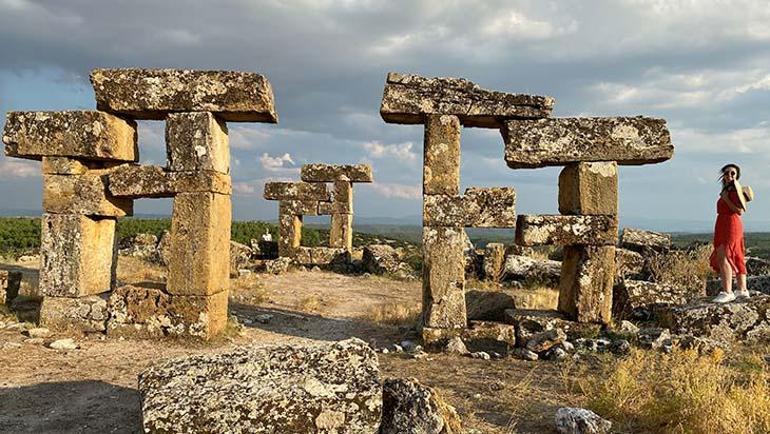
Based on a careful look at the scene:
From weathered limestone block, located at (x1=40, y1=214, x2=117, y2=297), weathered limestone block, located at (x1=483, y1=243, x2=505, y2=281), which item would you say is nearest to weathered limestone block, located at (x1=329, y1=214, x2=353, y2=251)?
weathered limestone block, located at (x1=483, y1=243, x2=505, y2=281)

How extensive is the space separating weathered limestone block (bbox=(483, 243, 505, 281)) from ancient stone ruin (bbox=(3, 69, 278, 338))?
8.71 meters

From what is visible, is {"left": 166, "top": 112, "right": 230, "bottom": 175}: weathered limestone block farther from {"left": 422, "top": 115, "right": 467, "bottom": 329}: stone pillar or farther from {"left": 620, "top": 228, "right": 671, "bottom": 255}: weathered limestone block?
{"left": 620, "top": 228, "right": 671, "bottom": 255}: weathered limestone block

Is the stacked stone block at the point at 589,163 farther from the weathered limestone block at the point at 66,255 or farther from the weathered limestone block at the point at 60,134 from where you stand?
the weathered limestone block at the point at 66,255

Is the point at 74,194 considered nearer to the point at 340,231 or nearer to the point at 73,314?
the point at 73,314

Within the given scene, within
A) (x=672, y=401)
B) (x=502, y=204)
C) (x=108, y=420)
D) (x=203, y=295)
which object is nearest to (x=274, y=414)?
(x=108, y=420)

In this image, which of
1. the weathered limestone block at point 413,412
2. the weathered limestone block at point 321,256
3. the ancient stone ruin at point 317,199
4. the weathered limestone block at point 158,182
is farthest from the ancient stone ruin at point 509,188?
the ancient stone ruin at point 317,199

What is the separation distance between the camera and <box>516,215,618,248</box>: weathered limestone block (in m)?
7.62

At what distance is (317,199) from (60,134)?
444 inches

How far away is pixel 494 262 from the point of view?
1523 cm

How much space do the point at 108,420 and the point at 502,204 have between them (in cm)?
533

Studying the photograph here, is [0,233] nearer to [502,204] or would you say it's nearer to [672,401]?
[502,204]

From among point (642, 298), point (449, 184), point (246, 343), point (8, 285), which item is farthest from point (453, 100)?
point (8, 285)

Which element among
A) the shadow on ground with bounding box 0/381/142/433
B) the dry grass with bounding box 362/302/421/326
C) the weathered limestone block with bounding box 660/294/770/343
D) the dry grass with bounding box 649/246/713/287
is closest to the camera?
the shadow on ground with bounding box 0/381/142/433

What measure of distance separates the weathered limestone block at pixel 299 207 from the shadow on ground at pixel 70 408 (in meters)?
13.2
